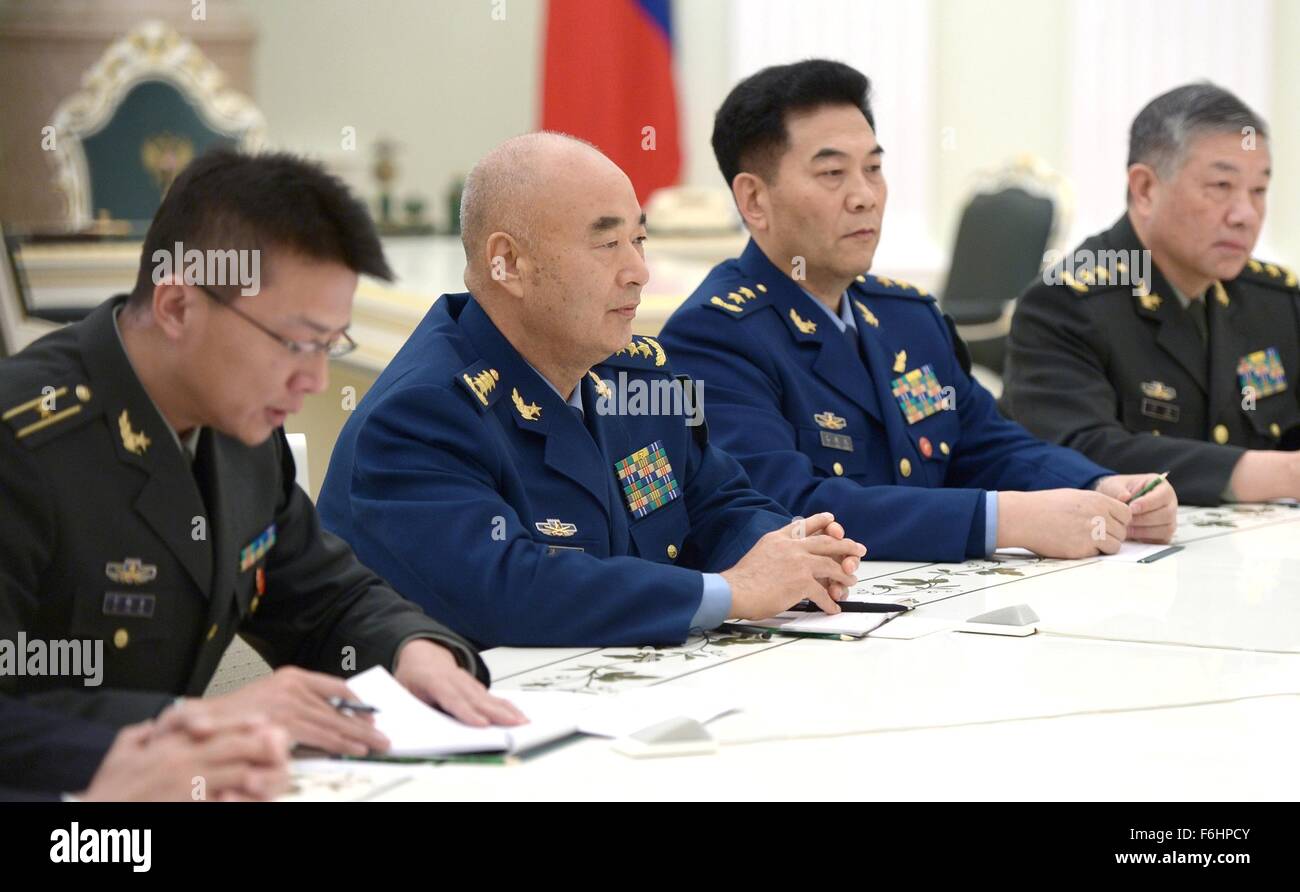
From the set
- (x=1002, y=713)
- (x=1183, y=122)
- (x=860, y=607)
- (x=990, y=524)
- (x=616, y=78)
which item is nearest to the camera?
(x=1002, y=713)

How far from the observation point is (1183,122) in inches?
125

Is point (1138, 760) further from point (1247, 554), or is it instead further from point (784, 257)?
point (784, 257)

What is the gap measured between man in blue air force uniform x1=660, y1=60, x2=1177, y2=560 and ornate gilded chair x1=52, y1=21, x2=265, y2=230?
574 centimetres

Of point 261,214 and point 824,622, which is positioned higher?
point 261,214

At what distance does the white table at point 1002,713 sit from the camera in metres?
1.41

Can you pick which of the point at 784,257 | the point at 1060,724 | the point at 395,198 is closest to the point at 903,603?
the point at 1060,724

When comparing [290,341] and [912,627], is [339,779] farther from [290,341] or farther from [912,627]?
[912,627]

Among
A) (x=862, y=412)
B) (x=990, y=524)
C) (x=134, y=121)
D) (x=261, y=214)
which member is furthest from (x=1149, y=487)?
(x=134, y=121)

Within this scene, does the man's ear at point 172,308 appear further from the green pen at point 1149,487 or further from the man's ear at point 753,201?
the green pen at point 1149,487

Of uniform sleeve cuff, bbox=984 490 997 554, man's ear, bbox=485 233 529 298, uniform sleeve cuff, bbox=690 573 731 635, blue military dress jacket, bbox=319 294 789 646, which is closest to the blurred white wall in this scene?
uniform sleeve cuff, bbox=984 490 997 554

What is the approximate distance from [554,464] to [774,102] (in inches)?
40.2

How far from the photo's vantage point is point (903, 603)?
218 cm

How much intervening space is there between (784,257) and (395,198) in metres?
5.79

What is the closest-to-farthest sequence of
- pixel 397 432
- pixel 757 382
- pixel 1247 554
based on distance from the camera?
pixel 397 432, pixel 1247 554, pixel 757 382
